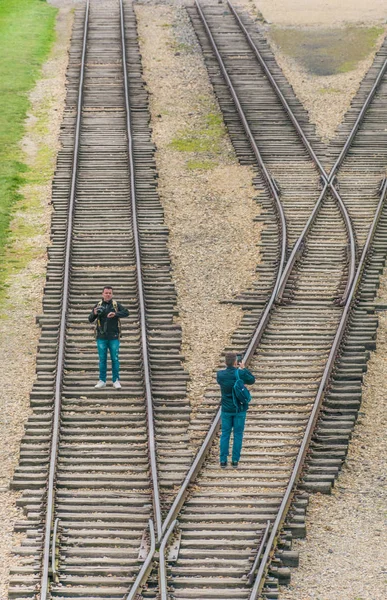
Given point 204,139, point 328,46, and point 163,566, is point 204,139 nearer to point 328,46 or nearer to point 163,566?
point 328,46

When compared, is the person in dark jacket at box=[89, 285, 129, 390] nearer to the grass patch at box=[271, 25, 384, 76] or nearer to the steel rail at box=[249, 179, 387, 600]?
the steel rail at box=[249, 179, 387, 600]

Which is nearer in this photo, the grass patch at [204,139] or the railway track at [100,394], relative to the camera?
the railway track at [100,394]

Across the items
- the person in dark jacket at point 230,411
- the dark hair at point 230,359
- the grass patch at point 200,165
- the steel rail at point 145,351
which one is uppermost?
the dark hair at point 230,359

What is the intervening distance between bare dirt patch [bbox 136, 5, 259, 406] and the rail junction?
1.32 ft

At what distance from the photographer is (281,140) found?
108ft

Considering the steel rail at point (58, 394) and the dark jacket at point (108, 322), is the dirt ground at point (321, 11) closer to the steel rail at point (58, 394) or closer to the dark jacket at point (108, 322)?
the steel rail at point (58, 394)

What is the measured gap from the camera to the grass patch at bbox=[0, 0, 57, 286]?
3017cm

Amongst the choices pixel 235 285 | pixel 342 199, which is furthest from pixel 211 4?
pixel 235 285

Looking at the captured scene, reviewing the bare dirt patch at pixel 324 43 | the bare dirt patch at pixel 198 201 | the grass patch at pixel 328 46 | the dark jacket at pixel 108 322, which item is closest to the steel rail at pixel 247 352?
the bare dirt patch at pixel 198 201

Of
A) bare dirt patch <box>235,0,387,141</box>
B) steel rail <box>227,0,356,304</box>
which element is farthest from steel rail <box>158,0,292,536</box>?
bare dirt patch <box>235,0,387,141</box>

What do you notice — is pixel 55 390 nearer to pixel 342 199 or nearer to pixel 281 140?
pixel 342 199

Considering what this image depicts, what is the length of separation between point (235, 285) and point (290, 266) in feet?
3.94

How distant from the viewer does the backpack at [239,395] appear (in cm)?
1616

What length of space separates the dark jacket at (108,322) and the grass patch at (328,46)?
945 inches
